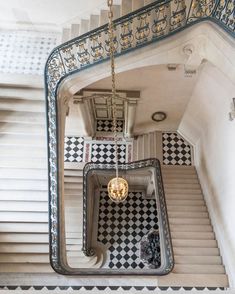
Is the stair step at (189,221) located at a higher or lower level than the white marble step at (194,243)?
higher

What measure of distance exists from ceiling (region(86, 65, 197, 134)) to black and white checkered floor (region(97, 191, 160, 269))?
9.38 feet

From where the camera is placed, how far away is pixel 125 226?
9188mm

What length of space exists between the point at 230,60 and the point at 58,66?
292 centimetres

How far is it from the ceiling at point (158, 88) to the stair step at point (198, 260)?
13.0 feet

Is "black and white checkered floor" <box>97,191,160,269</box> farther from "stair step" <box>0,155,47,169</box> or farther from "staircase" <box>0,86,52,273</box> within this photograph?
"stair step" <box>0,155,47,169</box>

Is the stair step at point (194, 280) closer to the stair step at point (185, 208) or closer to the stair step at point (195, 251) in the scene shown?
the stair step at point (195, 251)

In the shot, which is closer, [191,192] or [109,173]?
[191,192]

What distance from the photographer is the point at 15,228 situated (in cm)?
545

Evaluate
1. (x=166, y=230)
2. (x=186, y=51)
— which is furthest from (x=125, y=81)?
(x=166, y=230)

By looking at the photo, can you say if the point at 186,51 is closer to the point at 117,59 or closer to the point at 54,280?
the point at 117,59

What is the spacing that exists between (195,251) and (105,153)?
153 inches

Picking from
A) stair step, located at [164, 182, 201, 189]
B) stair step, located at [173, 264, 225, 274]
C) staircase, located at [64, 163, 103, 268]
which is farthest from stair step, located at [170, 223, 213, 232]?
staircase, located at [64, 163, 103, 268]

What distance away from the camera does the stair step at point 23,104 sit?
5.55 meters

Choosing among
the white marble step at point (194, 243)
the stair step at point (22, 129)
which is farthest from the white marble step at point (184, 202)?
the stair step at point (22, 129)
